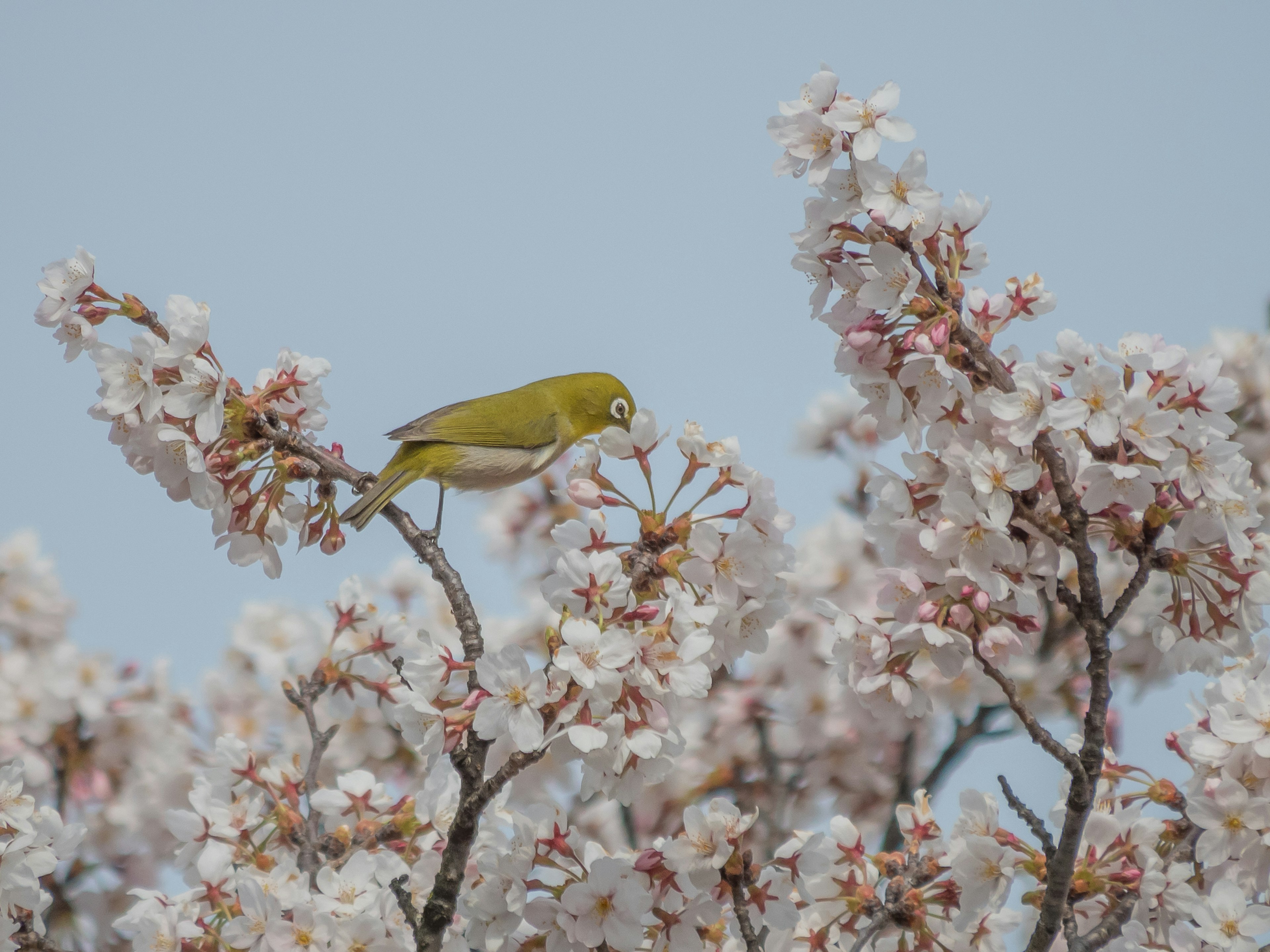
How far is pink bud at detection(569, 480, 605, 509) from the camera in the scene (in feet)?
9.91

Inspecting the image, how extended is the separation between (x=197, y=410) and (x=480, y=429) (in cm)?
250

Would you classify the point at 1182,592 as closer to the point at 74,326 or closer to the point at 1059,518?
the point at 1059,518

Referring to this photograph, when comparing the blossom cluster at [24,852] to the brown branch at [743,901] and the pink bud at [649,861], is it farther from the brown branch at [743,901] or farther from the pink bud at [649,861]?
the brown branch at [743,901]

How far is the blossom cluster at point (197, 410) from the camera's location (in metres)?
3.09

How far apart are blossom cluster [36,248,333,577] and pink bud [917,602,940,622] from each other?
5.86 feet

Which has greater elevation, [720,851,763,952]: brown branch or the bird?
the bird

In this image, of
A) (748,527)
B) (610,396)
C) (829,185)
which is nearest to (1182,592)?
(748,527)

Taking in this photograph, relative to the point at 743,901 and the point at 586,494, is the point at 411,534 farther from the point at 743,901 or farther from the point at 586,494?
the point at 743,901

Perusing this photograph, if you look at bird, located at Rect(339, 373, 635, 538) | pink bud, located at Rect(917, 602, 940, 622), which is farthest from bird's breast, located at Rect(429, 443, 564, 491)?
pink bud, located at Rect(917, 602, 940, 622)

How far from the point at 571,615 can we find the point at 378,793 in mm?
1710

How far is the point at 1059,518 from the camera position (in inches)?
111

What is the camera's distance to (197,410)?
3109 millimetres

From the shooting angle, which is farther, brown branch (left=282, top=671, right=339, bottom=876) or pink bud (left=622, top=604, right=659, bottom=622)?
brown branch (left=282, top=671, right=339, bottom=876)

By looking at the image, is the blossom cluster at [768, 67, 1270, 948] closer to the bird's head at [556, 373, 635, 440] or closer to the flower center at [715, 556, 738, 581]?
the flower center at [715, 556, 738, 581]
